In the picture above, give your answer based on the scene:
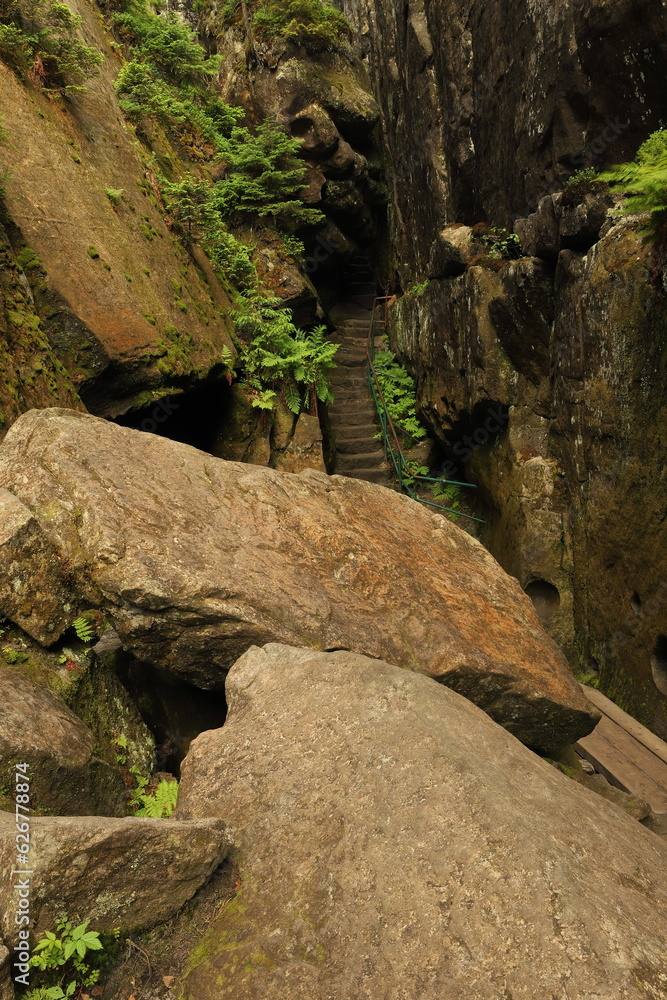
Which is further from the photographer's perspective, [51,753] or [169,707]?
[169,707]

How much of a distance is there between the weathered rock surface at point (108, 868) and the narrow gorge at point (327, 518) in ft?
0.05

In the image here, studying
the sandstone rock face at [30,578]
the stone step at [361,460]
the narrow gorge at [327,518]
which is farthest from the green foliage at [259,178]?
the sandstone rock face at [30,578]

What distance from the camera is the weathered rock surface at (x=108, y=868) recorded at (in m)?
2.51

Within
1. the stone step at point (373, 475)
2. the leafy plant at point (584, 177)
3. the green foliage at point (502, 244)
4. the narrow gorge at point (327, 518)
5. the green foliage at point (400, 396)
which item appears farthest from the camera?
the green foliage at point (400, 396)

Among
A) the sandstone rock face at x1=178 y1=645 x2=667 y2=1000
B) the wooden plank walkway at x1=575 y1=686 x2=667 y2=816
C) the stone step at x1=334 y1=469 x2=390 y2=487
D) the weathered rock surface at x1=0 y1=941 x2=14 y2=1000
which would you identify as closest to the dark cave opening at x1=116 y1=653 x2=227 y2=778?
the sandstone rock face at x1=178 y1=645 x2=667 y2=1000

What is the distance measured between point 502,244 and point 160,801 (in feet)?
34.9

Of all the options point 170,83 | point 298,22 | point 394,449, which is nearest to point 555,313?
point 394,449

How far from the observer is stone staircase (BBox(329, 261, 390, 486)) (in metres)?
14.4

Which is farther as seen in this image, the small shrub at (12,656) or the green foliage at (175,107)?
the green foliage at (175,107)

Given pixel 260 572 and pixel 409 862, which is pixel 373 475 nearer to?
pixel 260 572

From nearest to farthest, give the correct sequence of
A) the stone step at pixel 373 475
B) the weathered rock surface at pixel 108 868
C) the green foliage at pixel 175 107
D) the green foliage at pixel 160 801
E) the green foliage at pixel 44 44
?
the weathered rock surface at pixel 108 868, the green foliage at pixel 160 801, the green foliage at pixel 44 44, the green foliage at pixel 175 107, the stone step at pixel 373 475

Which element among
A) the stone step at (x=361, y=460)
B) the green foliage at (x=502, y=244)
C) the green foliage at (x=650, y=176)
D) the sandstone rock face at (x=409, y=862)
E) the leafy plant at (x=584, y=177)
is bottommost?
Result: the stone step at (x=361, y=460)

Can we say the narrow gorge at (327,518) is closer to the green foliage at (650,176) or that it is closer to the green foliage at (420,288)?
the green foliage at (650,176)

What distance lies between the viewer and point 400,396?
618 inches
